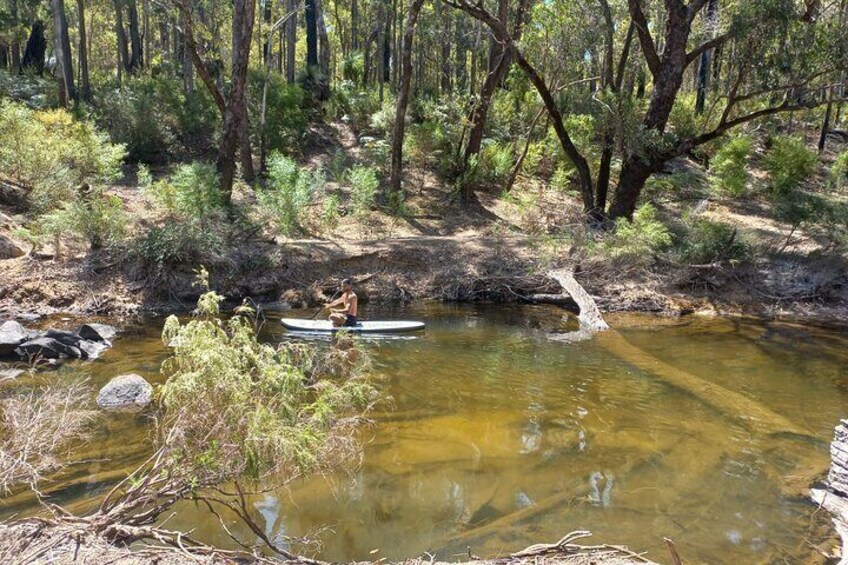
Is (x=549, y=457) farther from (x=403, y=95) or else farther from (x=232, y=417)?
(x=403, y=95)

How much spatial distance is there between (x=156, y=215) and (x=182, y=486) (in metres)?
12.2

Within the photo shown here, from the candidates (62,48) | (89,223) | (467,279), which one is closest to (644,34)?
(467,279)

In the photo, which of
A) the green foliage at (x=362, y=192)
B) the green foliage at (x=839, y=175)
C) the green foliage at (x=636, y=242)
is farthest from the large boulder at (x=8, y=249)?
the green foliage at (x=839, y=175)

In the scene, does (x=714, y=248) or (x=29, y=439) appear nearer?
(x=29, y=439)

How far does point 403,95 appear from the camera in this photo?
57.2ft

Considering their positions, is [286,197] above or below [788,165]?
below

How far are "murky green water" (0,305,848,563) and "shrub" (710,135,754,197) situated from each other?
11.1m

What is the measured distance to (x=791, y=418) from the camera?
315 inches

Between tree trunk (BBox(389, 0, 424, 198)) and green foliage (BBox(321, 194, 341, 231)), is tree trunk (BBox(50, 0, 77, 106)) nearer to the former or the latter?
green foliage (BBox(321, 194, 341, 231))

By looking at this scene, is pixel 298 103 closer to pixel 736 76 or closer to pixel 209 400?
pixel 736 76

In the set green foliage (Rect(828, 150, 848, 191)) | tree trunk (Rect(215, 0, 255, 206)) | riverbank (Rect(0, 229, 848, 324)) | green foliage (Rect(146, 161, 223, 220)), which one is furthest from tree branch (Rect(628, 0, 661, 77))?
green foliage (Rect(146, 161, 223, 220))

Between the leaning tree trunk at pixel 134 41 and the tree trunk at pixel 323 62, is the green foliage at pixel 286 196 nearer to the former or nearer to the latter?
the tree trunk at pixel 323 62

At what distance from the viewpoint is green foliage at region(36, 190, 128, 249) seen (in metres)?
12.2

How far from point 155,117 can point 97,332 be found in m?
11.7
